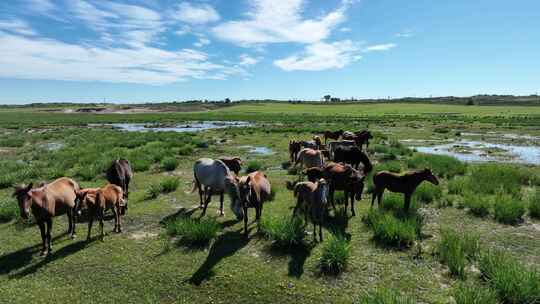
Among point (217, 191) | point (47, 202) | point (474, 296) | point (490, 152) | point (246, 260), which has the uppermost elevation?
point (47, 202)

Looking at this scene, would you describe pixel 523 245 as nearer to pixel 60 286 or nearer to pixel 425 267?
pixel 425 267

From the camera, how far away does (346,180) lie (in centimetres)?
986

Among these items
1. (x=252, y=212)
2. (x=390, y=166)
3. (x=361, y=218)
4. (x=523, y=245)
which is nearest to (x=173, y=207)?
(x=252, y=212)

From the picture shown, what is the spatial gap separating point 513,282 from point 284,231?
4472 mm

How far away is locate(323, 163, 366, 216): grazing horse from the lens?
9.80 metres

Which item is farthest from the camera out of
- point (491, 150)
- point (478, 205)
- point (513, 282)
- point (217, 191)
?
point (491, 150)

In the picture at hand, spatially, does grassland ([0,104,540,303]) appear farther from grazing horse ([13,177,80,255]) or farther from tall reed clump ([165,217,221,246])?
grazing horse ([13,177,80,255])

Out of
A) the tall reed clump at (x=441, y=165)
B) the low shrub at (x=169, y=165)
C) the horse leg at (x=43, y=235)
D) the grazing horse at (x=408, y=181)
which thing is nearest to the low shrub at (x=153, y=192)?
the horse leg at (x=43, y=235)

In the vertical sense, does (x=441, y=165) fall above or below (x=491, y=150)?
above

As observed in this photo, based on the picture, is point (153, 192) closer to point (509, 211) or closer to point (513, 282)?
point (513, 282)

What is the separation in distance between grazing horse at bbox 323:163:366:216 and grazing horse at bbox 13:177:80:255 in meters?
7.55

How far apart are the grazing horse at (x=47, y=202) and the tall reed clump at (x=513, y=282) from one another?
9.44m

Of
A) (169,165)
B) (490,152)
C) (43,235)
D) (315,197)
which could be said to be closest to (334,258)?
(315,197)

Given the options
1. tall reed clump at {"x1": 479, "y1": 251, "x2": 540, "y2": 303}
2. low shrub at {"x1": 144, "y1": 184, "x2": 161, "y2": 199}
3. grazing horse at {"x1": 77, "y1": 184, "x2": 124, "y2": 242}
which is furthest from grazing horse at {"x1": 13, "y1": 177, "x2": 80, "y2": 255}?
tall reed clump at {"x1": 479, "y1": 251, "x2": 540, "y2": 303}
